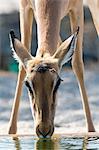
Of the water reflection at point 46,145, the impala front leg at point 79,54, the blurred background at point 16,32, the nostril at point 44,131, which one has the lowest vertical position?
the water reflection at point 46,145

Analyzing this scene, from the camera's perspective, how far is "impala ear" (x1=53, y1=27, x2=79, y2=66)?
770 centimetres

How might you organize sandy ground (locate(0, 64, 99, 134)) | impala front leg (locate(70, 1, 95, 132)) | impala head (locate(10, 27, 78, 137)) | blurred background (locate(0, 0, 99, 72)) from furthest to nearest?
blurred background (locate(0, 0, 99, 72))
sandy ground (locate(0, 64, 99, 134))
impala front leg (locate(70, 1, 95, 132))
impala head (locate(10, 27, 78, 137))

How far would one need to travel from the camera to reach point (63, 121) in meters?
12.6

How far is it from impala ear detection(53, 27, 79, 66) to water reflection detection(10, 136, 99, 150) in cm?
90

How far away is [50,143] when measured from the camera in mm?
7691

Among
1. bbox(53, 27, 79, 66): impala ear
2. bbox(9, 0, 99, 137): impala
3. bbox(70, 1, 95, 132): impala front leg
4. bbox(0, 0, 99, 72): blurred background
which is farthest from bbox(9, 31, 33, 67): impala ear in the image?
bbox(0, 0, 99, 72): blurred background

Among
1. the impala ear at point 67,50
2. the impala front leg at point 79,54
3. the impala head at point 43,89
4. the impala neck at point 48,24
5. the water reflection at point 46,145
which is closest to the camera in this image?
the impala head at point 43,89

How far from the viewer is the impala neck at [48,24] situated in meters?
8.27

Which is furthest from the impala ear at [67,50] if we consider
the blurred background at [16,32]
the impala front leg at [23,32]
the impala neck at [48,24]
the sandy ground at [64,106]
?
the blurred background at [16,32]

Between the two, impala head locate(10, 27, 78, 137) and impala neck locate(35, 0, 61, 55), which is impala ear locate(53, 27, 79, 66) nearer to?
impala head locate(10, 27, 78, 137)

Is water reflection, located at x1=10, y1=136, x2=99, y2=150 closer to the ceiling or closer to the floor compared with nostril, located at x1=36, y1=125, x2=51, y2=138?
closer to the floor

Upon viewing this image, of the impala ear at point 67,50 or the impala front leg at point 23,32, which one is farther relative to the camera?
the impala front leg at point 23,32

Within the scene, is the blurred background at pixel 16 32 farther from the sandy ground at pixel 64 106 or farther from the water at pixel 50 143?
the water at pixel 50 143

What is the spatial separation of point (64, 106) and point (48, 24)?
241 inches
